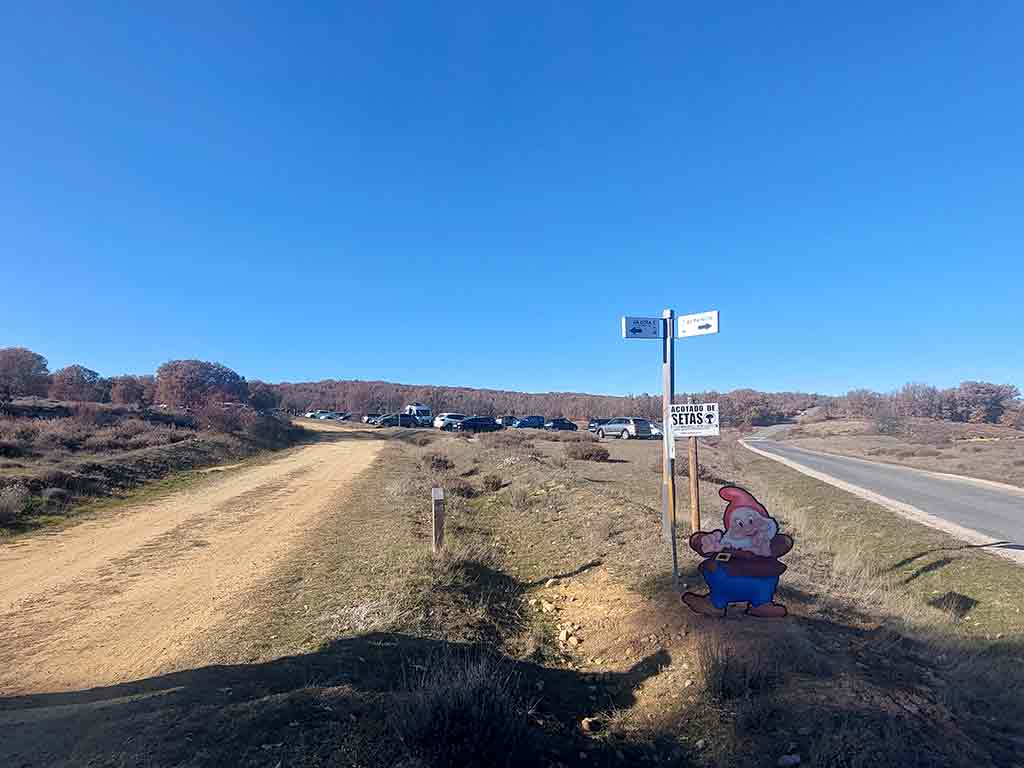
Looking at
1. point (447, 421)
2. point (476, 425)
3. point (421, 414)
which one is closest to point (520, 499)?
point (476, 425)

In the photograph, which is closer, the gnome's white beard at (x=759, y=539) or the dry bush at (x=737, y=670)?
the dry bush at (x=737, y=670)

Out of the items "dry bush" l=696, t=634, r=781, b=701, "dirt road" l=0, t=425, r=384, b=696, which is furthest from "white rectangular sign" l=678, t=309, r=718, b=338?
"dirt road" l=0, t=425, r=384, b=696

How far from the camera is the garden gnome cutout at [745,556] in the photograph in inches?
227

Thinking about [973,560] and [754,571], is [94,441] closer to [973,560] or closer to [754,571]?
[754,571]

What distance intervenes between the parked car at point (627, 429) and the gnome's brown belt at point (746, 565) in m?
45.2

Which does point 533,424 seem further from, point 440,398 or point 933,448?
point 440,398

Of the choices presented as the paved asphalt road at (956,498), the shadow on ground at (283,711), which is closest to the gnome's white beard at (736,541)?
the shadow on ground at (283,711)

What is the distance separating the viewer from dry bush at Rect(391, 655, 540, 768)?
3.61 meters

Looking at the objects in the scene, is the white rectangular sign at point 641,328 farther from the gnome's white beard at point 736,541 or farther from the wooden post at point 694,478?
the gnome's white beard at point 736,541

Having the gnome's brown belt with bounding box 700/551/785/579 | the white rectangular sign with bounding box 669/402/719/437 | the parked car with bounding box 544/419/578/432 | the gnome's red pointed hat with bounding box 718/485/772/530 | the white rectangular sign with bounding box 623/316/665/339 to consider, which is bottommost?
the gnome's brown belt with bounding box 700/551/785/579

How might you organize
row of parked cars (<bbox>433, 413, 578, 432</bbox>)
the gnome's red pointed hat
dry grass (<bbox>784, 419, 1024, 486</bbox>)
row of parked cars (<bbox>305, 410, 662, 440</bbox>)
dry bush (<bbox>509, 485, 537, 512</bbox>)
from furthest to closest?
row of parked cars (<bbox>433, 413, 578, 432</bbox>) → row of parked cars (<bbox>305, 410, 662, 440</bbox>) → dry grass (<bbox>784, 419, 1024, 486</bbox>) → dry bush (<bbox>509, 485, 537, 512</bbox>) → the gnome's red pointed hat

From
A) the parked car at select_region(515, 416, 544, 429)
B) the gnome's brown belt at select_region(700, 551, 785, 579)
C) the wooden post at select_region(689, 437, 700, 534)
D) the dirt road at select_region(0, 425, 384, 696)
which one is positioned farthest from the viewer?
the parked car at select_region(515, 416, 544, 429)

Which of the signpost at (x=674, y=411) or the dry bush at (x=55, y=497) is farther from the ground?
the signpost at (x=674, y=411)

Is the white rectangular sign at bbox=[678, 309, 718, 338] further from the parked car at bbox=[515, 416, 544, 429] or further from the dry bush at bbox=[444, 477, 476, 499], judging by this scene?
the parked car at bbox=[515, 416, 544, 429]
